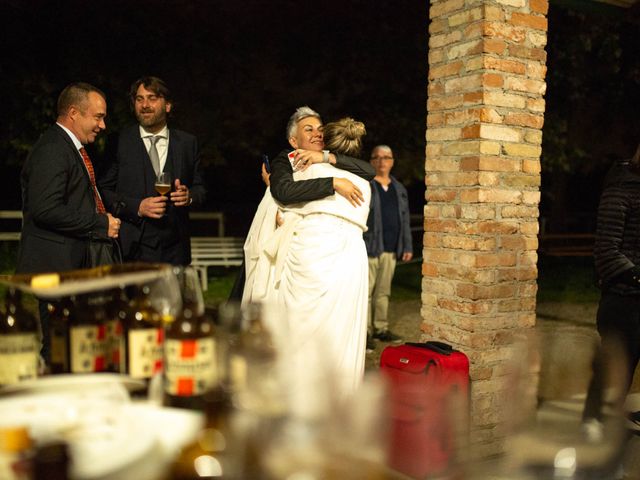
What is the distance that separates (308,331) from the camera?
391 centimetres

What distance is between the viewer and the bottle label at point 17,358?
146 cm

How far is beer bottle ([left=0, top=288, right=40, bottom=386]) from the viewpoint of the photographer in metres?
1.46

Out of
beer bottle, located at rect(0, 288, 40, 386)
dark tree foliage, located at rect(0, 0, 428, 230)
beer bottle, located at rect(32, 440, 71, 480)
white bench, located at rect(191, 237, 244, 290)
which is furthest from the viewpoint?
white bench, located at rect(191, 237, 244, 290)

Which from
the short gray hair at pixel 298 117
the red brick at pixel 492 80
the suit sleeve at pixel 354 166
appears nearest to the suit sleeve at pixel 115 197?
the short gray hair at pixel 298 117

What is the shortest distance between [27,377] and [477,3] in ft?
10.1

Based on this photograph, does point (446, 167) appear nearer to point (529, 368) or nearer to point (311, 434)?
point (529, 368)

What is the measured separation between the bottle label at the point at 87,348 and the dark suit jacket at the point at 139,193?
231cm

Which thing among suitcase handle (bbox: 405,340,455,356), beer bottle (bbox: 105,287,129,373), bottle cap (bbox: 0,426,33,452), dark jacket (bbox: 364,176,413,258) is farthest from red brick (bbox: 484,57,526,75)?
bottle cap (bbox: 0,426,33,452)

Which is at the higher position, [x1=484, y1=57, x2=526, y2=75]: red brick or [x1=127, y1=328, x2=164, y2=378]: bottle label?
[x1=484, y1=57, x2=526, y2=75]: red brick

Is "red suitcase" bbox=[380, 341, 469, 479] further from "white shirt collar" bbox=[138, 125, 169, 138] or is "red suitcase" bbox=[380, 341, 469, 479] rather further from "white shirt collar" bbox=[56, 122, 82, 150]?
"white shirt collar" bbox=[138, 125, 169, 138]

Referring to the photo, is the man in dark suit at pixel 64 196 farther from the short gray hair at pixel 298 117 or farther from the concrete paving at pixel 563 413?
the concrete paving at pixel 563 413

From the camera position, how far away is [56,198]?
3.21 meters

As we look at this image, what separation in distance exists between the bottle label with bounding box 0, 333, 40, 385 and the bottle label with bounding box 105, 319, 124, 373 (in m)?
0.18

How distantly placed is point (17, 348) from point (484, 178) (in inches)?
109
